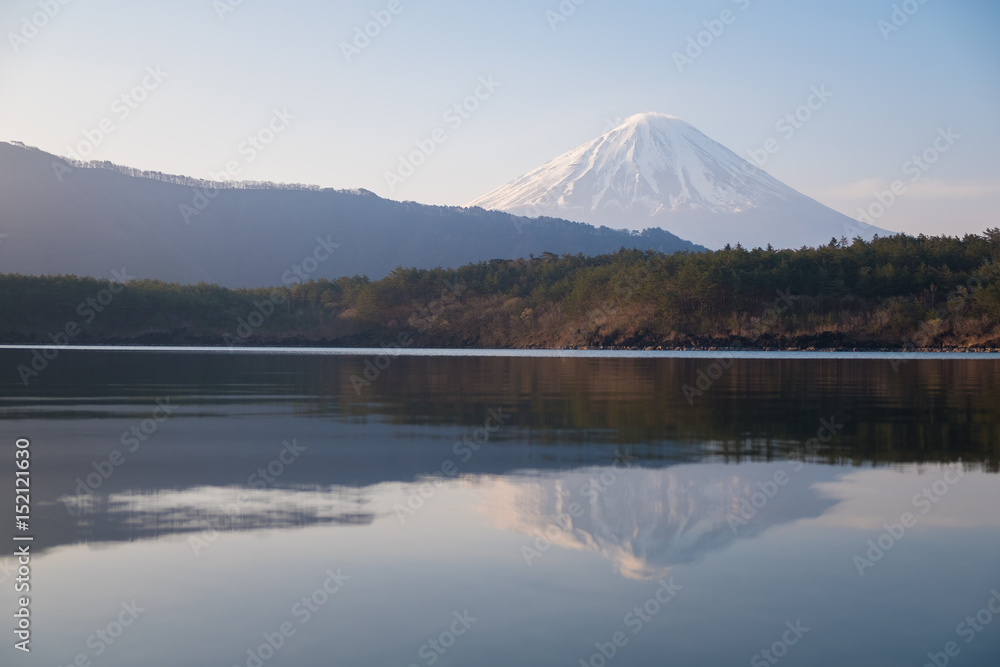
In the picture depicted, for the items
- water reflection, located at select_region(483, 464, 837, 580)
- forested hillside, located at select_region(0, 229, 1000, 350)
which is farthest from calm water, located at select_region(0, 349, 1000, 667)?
forested hillside, located at select_region(0, 229, 1000, 350)

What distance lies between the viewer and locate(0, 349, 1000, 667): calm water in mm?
6531

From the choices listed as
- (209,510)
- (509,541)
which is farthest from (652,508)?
(209,510)

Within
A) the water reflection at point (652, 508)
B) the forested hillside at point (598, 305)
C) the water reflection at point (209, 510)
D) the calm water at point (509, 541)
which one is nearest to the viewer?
the calm water at point (509, 541)

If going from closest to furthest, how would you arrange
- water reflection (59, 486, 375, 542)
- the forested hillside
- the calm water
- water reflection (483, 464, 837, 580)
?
the calm water → water reflection (483, 464, 837, 580) → water reflection (59, 486, 375, 542) → the forested hillside

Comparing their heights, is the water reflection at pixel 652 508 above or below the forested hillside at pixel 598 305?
below

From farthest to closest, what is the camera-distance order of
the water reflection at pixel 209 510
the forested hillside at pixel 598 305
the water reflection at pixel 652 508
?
1. the forested hillside at pixel 598 305
2. the water reflection at pixel 209 510
3. the water reflection at pixel 652 508

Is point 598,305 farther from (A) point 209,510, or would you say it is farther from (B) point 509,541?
(B) point 509,541

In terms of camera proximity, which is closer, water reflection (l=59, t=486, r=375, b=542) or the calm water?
the calm water

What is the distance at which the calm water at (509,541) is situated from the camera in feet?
21.4

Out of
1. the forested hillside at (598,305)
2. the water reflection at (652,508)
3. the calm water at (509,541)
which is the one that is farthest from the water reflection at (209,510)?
the forested hillside at (598,305)

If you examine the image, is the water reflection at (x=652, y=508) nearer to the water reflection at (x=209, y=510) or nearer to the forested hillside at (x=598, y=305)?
the water reflection at (x=209, y=510)

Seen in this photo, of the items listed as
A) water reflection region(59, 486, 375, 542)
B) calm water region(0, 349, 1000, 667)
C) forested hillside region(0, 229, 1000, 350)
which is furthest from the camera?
forested hillside region(0, 229, 1000, 350)

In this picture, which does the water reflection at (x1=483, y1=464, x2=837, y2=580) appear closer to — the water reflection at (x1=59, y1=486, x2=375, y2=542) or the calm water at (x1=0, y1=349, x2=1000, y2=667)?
the calm water at (x1=0, y1=349, x2=1000, y2=667)

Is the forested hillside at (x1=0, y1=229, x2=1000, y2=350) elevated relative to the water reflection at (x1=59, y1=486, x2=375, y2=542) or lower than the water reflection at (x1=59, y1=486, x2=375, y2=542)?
elevated
